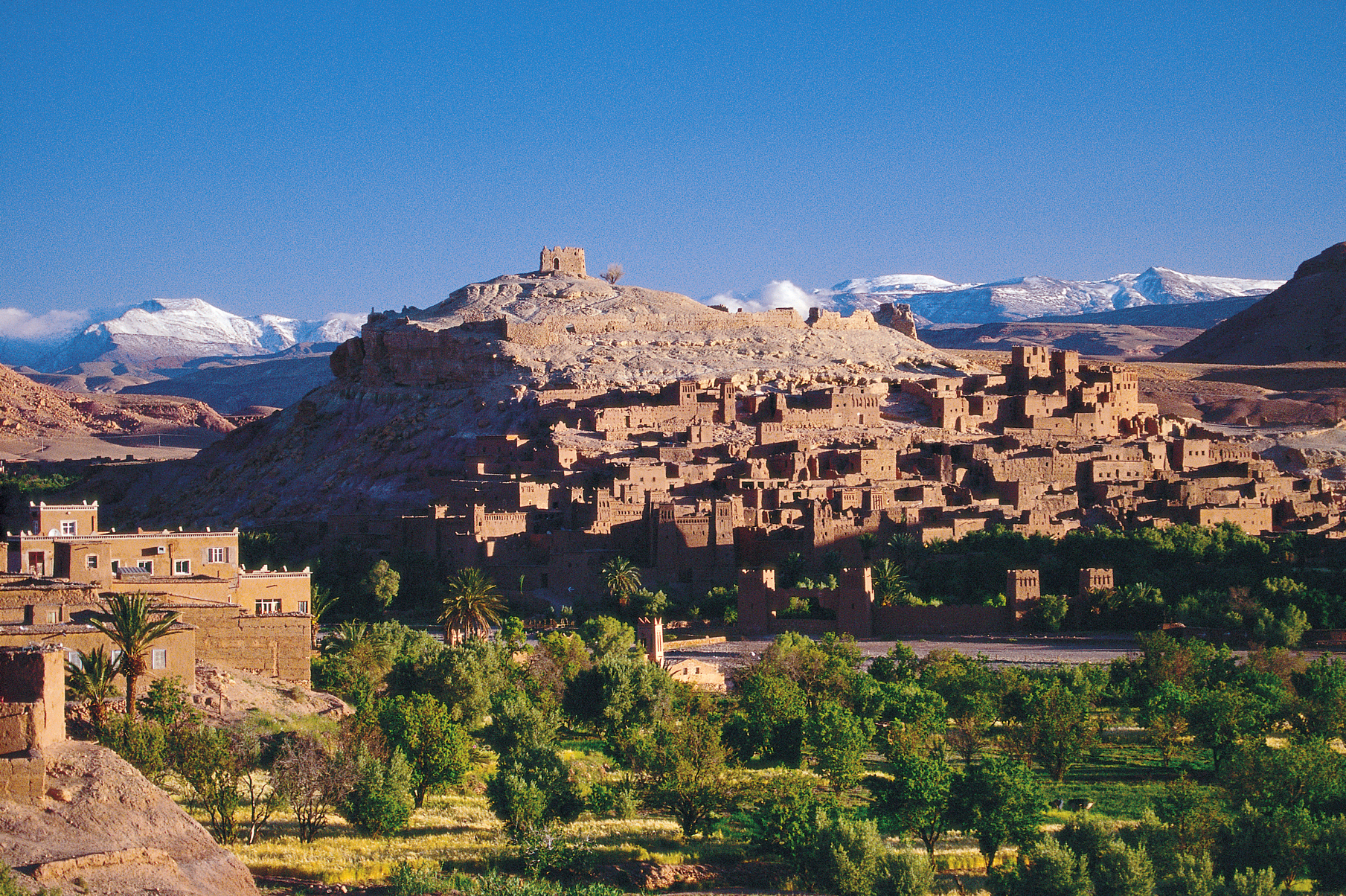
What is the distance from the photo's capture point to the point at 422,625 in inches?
1934

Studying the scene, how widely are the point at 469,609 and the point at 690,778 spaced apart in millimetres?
17544

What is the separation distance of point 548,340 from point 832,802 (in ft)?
158

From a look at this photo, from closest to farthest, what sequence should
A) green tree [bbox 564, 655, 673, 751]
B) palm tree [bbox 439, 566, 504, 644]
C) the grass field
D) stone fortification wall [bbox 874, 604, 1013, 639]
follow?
1. the grass field
2. green tree [bbox 564, 655, 673, 751]
3. palm tree [bbox 439, 566, 504, 644]
4. stone fortification wall [bbox 874, 604, 1013, 639]

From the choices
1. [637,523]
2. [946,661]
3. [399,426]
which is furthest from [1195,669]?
[399,426]

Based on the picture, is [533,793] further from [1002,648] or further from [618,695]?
[1002,648]

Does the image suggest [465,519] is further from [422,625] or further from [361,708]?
[361,708]

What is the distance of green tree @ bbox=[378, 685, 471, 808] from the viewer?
27953mm

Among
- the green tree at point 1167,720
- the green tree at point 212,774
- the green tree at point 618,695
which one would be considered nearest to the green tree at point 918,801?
the green tree at point 1167,720

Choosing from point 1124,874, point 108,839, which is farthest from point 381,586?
point 108,839

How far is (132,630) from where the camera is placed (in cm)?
2584

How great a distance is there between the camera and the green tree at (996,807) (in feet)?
87.4

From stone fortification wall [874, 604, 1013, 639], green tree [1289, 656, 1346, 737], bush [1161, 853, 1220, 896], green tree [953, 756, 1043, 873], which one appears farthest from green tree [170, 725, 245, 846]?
stone fortification wall [874, 604, 1013, 639]

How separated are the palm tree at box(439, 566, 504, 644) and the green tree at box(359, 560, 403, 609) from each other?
3.37m

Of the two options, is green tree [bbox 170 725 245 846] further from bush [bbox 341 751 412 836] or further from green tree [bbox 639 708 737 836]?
green tree [bbox 639 708 737 836]
